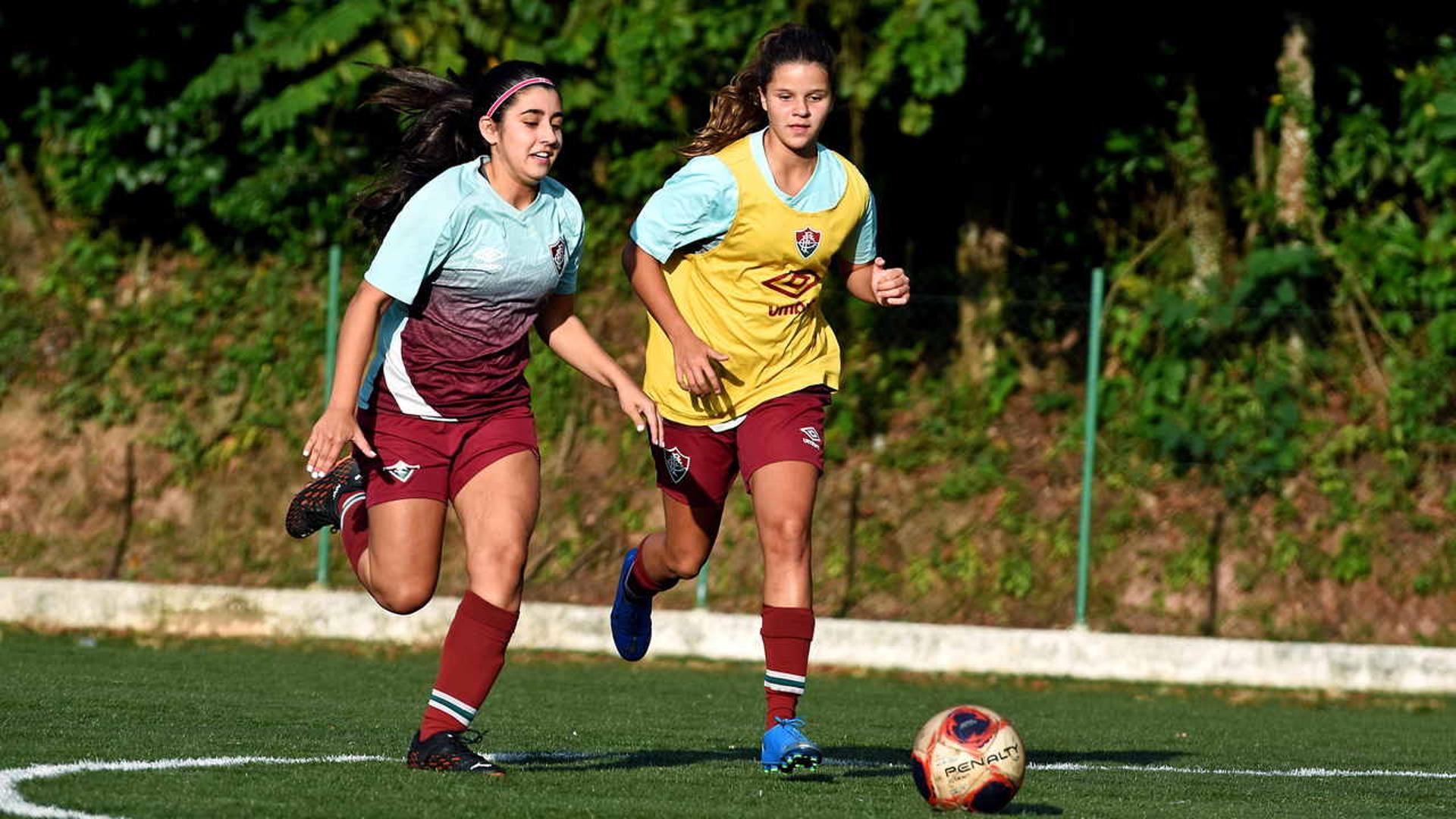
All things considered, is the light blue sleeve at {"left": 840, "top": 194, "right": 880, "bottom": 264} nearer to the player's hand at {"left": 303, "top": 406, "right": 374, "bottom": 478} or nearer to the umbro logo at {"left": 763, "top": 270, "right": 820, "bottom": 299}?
the umbro logo at {"left": 763, "top": 270, "right": 820, "bottom": 299}

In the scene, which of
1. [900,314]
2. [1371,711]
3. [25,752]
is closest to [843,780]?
[25,752]

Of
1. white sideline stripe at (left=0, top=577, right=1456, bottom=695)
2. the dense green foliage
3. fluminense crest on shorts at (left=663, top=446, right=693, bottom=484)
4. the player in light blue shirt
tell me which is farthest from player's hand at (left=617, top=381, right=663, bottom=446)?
the dense green foliage

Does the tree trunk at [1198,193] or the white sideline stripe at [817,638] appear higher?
the tree trunk at [1198,193]

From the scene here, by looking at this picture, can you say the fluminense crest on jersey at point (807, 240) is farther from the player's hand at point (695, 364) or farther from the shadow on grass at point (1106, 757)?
the shadow on grass at point (1106, 757)

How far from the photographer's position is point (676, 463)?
6793 millimetres

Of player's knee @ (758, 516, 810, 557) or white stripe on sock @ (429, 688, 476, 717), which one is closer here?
white stripe on sock @ (429, 688, 476, 717)

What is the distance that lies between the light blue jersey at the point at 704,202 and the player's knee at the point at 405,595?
4.31ft

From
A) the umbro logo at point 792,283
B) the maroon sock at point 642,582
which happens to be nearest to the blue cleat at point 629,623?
the maroon sock at point 642,582

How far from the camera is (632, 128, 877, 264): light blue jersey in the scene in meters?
6.49

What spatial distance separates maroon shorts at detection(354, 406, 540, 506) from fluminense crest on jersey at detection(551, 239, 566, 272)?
0.46m

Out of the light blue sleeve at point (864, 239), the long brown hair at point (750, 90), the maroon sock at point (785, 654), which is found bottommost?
the maroon sock at point (785, 654)

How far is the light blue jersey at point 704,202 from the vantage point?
6492 millimetres

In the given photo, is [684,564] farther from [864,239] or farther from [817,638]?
[817,638]

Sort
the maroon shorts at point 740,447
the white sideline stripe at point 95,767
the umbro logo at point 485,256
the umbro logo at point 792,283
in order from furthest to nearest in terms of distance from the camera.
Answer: the umbro logo at point 792,283
the maroon shorts at point 740,447
the umbro logo at point 485,256
the white sideline stripe at point 95,767
